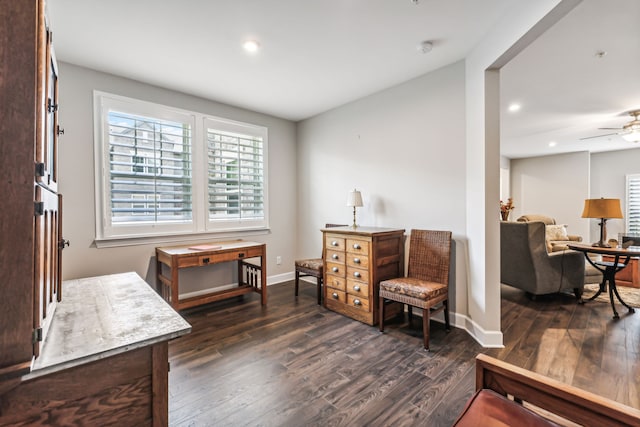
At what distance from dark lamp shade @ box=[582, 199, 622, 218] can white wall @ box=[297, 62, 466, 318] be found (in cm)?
206

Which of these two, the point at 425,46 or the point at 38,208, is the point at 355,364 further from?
the point at 425,46

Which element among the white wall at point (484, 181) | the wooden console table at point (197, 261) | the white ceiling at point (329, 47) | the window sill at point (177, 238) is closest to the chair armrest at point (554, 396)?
the white wall at point (484, 181)

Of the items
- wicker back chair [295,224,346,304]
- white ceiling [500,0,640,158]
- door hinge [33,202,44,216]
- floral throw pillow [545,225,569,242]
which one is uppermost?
white ceiling [500,0,640,158]

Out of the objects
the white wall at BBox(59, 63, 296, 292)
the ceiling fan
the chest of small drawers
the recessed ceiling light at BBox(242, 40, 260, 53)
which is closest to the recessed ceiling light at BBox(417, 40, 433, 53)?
the recessed ceiling light at BBox(242, 40, 260, 53)

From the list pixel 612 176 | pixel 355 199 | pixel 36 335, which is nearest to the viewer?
pixel 36 335

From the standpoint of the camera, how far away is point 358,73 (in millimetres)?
3078

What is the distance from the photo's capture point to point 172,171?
3443 mm

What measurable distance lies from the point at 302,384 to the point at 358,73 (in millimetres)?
2964

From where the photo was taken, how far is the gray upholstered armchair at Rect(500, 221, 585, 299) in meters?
3.55

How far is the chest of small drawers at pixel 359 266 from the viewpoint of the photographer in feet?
9.62

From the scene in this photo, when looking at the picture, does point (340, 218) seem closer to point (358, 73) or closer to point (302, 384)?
point (358, 73)

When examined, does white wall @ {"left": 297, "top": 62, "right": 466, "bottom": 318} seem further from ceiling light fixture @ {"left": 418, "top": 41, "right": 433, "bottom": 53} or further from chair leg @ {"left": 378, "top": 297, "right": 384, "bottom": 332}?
chair leg @ {"left": 378, "top": 297, "right": 384, "bottom": 332}

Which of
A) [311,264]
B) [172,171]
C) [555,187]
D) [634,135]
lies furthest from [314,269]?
[555,187]

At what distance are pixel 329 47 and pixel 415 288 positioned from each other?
2.30 metres
